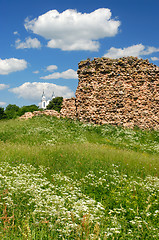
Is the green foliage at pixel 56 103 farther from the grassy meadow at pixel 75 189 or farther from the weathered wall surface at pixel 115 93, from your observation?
the grassy meadow at pixel 75 189

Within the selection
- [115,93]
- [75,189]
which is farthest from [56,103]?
[75,189]

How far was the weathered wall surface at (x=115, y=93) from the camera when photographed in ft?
67.5

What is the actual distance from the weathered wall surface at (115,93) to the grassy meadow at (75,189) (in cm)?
390

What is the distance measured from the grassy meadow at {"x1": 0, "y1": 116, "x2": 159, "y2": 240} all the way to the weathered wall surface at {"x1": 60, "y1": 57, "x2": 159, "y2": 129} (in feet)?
12.8

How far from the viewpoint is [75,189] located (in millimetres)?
6324

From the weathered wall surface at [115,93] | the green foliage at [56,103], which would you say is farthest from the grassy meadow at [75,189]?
the green foliage at [56,103]

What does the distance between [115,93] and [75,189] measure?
1547 centimetres

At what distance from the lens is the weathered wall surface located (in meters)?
20.6

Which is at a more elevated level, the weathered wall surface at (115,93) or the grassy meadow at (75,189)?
the weathered wall surface at (115,93)

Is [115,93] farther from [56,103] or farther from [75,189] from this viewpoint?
[56,103]

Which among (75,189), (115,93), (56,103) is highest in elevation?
(56,103)

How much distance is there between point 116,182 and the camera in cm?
682

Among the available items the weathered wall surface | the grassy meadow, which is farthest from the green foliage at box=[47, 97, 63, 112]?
the grassy meadow

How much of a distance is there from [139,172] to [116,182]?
189cm
